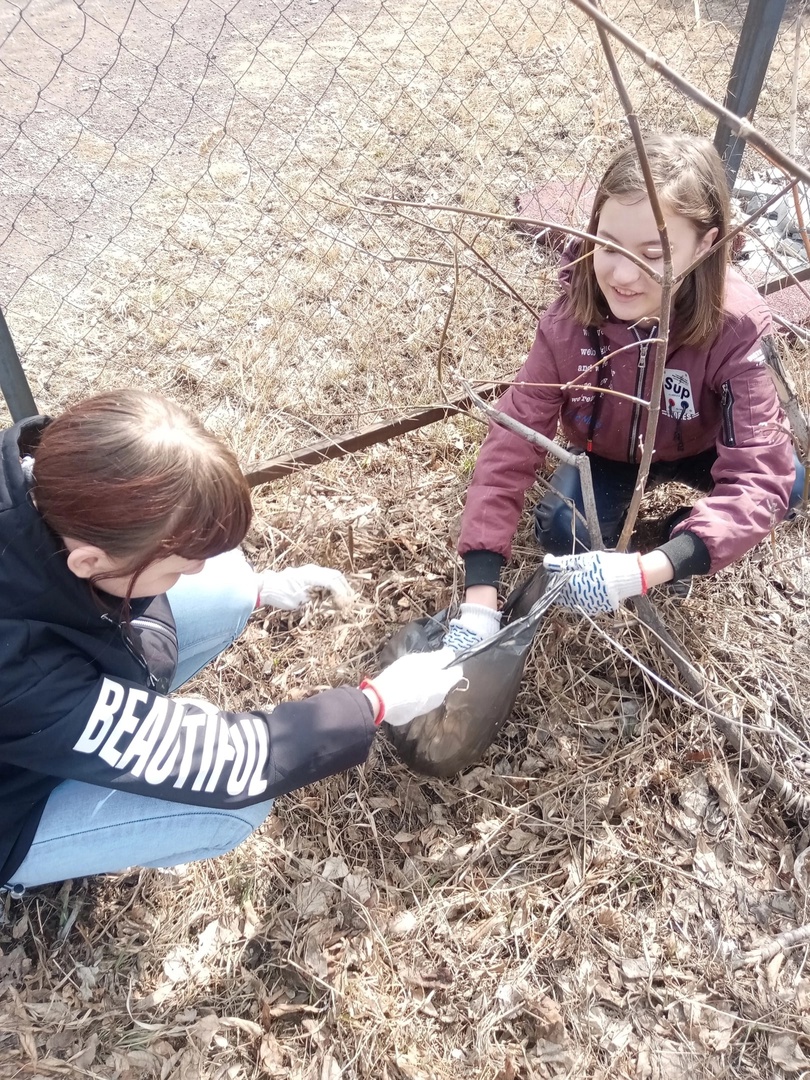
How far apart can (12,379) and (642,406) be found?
1542mm

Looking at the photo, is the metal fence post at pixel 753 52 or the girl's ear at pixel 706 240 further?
the metal fence post at pixel 753 52

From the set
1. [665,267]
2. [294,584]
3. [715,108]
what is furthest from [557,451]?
[715,108]

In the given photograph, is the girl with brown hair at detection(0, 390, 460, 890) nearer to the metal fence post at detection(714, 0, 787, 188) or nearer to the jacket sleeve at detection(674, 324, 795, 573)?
the jacket sleeve at detection(674, 324, 795, 573)

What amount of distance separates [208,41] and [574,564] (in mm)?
4654

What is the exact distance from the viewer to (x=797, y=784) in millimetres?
1744

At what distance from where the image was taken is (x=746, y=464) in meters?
1.69

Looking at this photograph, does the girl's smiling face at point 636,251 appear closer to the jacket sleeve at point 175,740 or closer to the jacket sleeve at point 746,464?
the jacket sleeve at point 746,464

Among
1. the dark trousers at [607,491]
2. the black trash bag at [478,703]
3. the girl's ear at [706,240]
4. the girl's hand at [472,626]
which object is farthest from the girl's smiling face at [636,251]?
the girl's hand at [472,626]

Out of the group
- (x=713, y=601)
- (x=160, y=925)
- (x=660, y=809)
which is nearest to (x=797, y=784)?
(x=660, y=809)

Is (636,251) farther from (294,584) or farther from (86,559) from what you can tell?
(86,559)

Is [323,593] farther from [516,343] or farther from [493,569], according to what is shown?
[516,343]

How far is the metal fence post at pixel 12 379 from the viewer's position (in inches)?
75.0

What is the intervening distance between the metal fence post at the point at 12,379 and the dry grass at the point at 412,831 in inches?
25.2

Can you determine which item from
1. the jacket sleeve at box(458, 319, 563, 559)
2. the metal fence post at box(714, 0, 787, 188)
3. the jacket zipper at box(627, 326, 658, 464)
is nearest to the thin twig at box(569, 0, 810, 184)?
the jacket zipper at box(627, 326, 658, 464)
